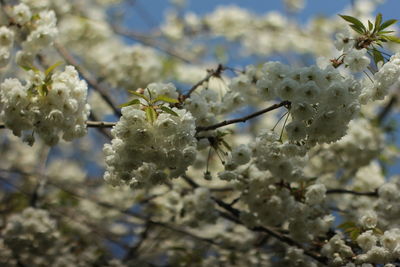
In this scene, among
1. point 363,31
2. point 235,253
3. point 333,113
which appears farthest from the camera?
point 235,253

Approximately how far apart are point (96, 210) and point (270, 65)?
15.4 feet

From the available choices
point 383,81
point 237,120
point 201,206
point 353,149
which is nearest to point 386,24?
point 383,81

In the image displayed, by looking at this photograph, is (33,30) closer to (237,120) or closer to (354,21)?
(237,120)

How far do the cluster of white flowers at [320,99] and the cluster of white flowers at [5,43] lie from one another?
1887 mm

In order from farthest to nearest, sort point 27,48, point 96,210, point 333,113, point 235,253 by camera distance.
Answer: point 96,210
point 235,253
point 27,48
point 333,113

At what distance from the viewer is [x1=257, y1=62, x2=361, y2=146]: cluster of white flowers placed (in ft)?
6.56

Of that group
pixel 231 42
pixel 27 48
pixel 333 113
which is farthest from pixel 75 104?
pixel 231 42

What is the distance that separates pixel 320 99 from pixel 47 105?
1.41 meters

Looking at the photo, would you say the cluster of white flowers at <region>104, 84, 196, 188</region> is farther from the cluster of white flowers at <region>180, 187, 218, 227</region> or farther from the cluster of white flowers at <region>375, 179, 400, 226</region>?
the cluster of white flowers at <region>375, 179, 400, 226</region>

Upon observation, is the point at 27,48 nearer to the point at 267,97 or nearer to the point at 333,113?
the point at 267,97

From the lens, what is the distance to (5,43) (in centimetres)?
301

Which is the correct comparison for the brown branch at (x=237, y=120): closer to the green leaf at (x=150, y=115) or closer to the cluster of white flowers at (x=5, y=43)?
the green leaf at (x=150, y=115)

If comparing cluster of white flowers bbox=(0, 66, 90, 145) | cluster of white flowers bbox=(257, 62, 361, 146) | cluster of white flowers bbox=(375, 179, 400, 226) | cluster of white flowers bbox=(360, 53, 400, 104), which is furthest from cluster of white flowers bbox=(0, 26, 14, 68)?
cluster of white flowers bbox=(375, 179, 400, 226)

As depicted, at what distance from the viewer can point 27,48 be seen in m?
3.02
